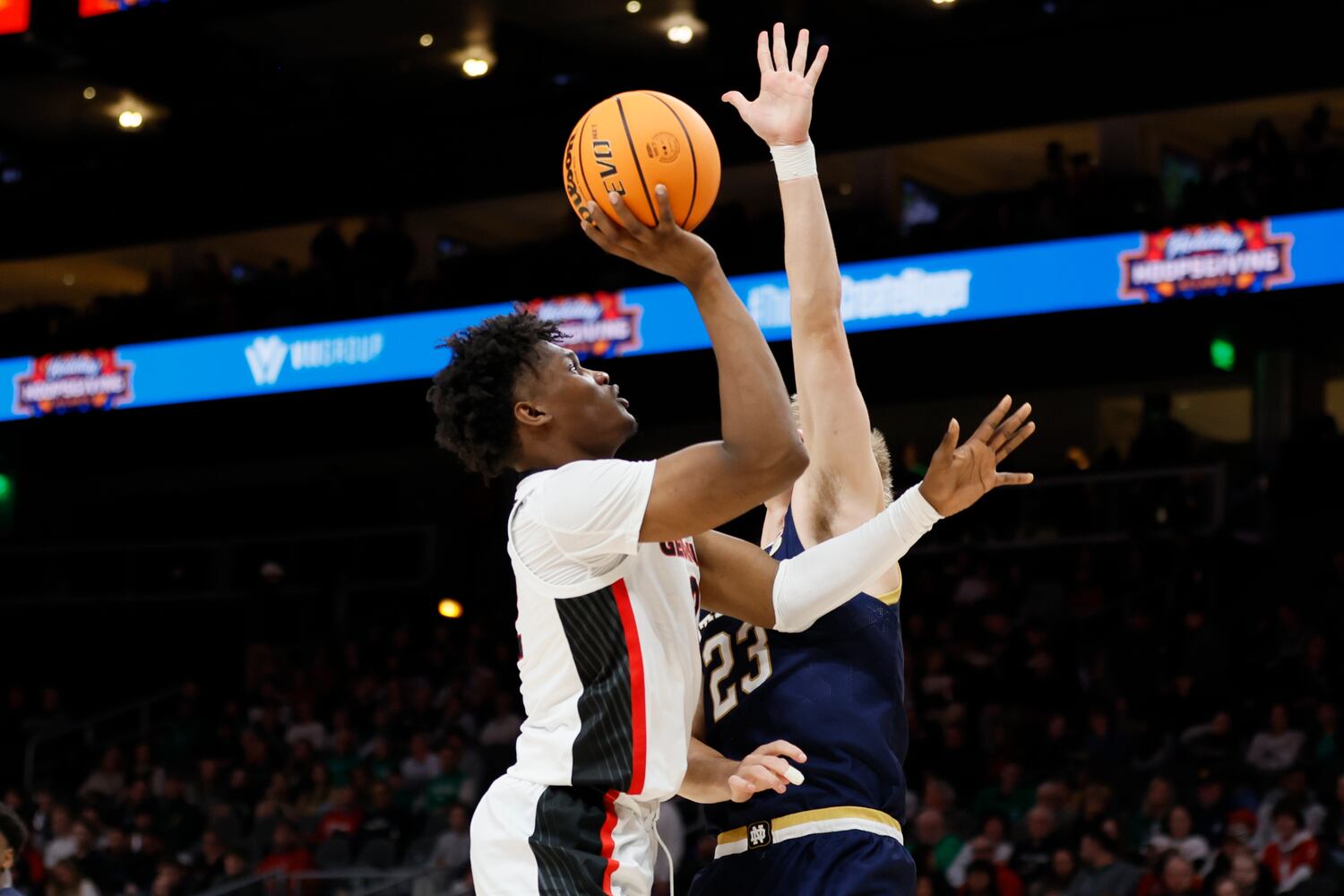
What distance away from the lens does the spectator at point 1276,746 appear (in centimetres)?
1256

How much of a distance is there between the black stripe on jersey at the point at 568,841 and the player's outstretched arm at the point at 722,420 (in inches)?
22.2

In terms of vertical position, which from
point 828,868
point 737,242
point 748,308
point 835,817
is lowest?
point 828,868

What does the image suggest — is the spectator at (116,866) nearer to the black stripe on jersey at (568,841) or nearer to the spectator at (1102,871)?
the spectator at (1102,871)

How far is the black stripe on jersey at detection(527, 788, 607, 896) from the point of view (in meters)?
3.58

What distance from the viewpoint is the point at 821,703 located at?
4.22 meters

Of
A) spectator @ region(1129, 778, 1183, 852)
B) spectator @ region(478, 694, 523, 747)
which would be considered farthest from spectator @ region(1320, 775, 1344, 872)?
spectator @ region(478, 694, 523, 747)

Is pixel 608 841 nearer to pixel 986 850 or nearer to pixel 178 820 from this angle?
pixel 986 850

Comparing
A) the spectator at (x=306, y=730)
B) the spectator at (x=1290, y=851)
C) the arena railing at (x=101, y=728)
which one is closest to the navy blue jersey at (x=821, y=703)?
the spectator at (x=1290, y=851)

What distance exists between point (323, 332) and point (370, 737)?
412cm

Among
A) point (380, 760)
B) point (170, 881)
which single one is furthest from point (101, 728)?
point (170, 881)

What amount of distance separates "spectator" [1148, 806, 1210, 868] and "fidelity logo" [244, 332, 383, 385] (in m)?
9.54

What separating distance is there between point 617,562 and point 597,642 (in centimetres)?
17

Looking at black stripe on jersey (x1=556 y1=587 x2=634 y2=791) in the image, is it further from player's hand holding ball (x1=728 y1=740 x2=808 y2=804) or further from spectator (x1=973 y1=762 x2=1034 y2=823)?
spectator (x1=973 y1=762 x2=1034 y2=823)

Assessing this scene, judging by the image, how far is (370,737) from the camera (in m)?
17.4
